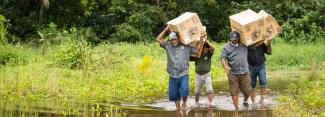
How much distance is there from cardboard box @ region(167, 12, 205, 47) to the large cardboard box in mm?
767

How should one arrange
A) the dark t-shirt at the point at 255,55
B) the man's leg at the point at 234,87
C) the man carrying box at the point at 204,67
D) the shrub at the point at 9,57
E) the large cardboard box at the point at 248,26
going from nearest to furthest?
the man's leg at the point at 234,87 < the large cardboard box at the point at 248,26 < the man carrying box at the point at 204,67 < the dark t-shirt at the point at 255,55 < the shrub at the point at 9,57

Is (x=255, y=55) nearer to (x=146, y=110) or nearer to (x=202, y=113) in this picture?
(x=202, y=113)

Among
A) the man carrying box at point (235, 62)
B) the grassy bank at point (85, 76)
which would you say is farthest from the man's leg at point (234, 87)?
the grassy bank at point (85, 76)

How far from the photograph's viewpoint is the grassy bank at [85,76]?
13156mm

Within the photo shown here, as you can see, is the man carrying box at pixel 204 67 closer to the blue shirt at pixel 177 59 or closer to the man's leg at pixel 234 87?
the man's leg at pixel 234 87

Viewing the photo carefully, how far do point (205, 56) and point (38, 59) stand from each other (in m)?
8.09

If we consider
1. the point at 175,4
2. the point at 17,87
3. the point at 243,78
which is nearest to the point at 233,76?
the point at 243,78

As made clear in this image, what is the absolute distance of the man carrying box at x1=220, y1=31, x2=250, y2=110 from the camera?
1150cm

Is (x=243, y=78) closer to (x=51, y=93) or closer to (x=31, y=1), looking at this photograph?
(x=51, y=93)

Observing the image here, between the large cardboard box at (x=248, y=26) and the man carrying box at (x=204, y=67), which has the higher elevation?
the large cardboard box at (x=248, y=26)

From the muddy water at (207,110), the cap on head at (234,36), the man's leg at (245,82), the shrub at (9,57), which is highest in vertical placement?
the cap on head at (234,36)

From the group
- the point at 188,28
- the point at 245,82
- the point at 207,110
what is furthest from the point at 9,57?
the point at 245,82

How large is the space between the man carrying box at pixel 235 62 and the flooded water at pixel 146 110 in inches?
19.8

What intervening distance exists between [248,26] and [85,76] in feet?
17.2
